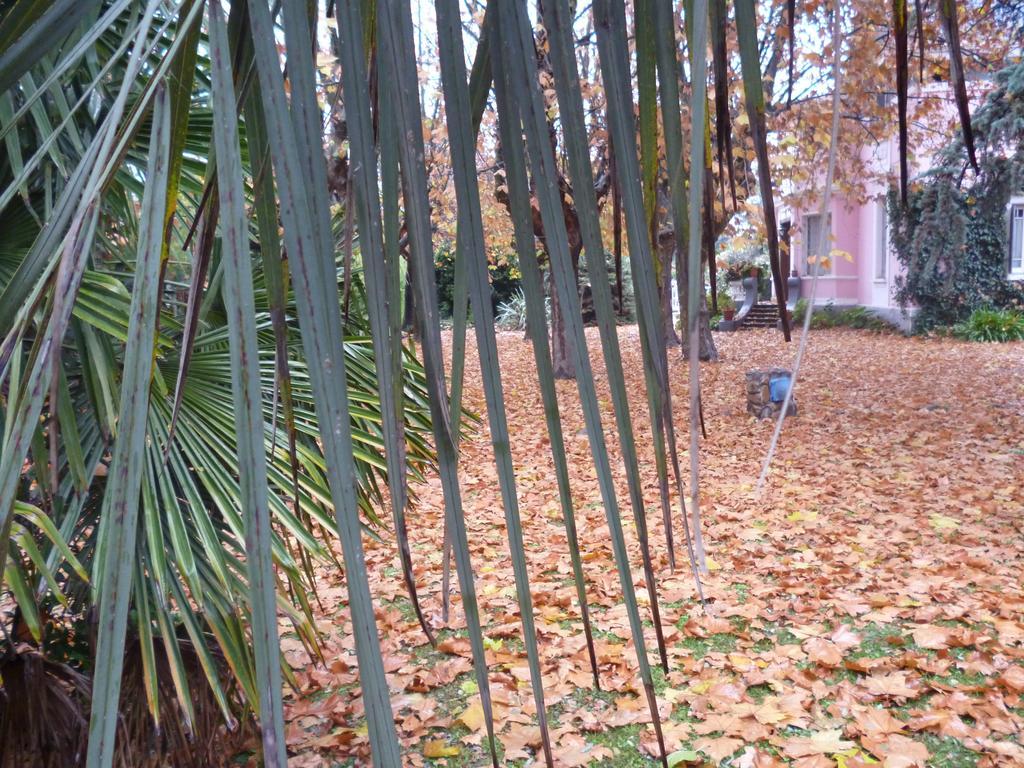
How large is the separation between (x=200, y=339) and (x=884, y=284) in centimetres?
2039

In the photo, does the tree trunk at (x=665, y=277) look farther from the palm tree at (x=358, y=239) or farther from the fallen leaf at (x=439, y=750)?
the fallen leaf at (x=439, y=750)

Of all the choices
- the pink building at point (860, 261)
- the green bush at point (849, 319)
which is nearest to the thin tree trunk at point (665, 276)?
the green bush at point (849, 319)

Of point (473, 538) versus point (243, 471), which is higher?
point (243, 471)

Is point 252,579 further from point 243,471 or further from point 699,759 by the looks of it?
point 699,759

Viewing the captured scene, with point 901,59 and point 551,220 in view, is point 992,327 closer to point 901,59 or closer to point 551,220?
point 901,59

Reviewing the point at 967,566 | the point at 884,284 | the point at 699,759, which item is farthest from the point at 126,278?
the point at 884,284

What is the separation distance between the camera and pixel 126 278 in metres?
2.13

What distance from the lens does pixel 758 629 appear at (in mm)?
3834

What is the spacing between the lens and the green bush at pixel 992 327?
1598 centimetres

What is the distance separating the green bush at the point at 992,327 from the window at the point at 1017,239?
91.9 inches

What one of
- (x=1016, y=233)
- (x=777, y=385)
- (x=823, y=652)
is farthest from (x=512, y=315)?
(x=823, y=652)

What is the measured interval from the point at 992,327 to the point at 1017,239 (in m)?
3.64

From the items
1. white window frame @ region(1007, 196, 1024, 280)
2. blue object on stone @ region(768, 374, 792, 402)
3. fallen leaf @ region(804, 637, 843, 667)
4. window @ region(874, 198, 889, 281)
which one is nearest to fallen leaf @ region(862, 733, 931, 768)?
fallen leaf @ region(804, 637, 843, 667)

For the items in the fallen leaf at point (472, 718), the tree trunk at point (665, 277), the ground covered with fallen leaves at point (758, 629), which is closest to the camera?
the tree trunk at point (665, 277)
